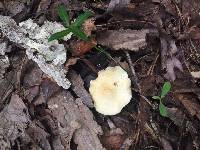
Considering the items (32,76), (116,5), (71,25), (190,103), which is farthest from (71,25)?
(190,103)

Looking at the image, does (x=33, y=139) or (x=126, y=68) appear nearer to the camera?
(x=33, y=139)

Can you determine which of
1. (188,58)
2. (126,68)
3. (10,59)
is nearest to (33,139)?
(10,59)

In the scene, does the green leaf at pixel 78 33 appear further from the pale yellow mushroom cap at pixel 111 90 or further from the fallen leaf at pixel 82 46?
the pale yellow mushroom cap at pixel 111 90

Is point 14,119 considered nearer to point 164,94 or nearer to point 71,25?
point 71,25

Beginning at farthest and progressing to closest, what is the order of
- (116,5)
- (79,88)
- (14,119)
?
(116,5)
(79,88)
(14,119)

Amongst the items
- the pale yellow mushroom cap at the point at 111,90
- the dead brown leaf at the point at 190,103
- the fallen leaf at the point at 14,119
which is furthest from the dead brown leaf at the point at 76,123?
the dead brown leaf at the point at 190,103

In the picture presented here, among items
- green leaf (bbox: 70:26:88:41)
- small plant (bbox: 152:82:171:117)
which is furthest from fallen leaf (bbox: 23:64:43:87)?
small plant (bbox: 152:82:171:117)

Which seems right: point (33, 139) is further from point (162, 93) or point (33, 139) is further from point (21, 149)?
point (162, 93)
